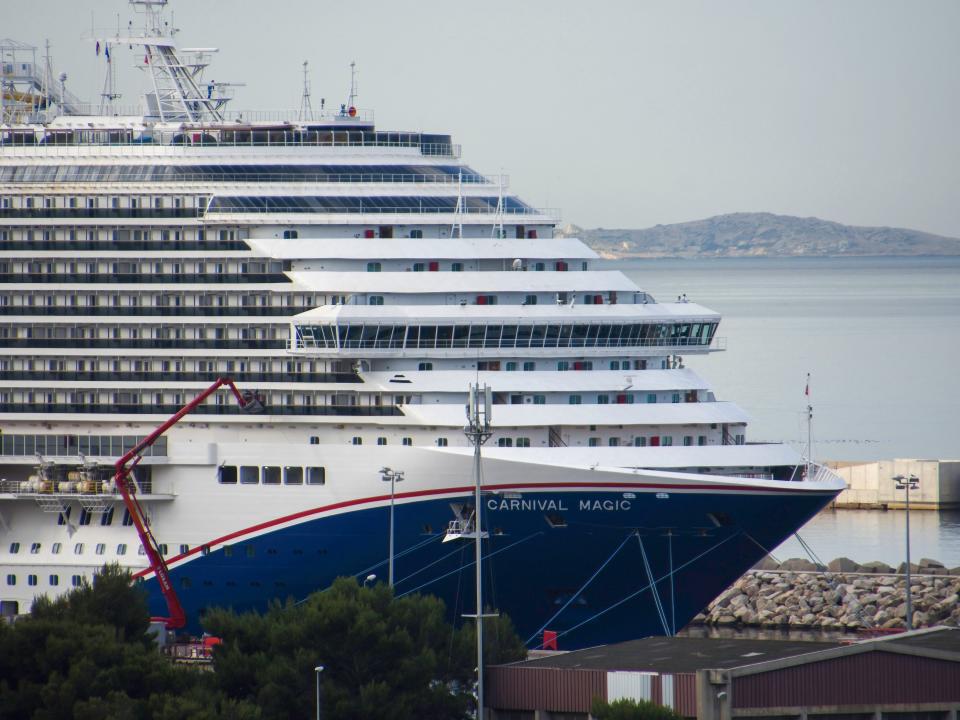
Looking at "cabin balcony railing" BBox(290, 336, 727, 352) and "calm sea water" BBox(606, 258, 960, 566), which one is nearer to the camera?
"cabin balcony railing" BBox(290, 336, 727, 352)

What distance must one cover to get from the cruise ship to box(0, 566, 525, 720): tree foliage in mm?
6336

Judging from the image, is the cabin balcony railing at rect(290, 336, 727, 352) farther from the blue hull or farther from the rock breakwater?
the rock breakwater

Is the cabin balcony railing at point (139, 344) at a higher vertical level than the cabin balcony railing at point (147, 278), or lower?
lower

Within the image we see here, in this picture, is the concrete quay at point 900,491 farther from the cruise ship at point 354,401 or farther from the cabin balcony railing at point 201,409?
the cabin balcony railing at point 201,409

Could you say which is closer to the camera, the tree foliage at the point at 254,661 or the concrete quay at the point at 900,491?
the tree foliage at the point at 254,661

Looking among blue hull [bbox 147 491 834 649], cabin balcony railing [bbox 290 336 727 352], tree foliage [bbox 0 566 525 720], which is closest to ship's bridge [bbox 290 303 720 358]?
cabin balcony railing [bbox 290 336 727 352]

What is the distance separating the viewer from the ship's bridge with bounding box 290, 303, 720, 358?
51.9 metres

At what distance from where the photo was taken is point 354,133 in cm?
5762

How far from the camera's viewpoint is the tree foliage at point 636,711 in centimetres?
3772

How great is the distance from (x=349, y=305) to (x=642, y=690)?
Result: 16657 mm

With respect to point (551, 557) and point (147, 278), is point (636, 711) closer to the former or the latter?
point (551, 557)

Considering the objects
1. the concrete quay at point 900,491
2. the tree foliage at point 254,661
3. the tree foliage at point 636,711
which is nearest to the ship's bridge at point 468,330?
the tree foliage at point 254,661

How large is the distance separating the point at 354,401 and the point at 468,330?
3.40 meters

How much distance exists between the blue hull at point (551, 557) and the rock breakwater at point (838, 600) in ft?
51.4
